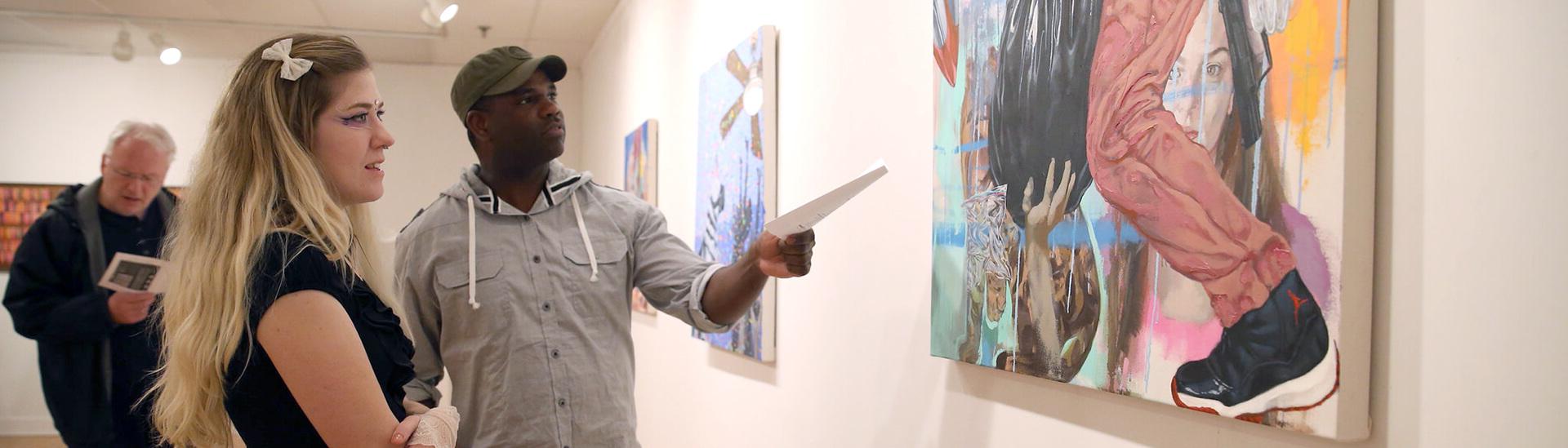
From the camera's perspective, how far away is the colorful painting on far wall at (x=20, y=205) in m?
7.60

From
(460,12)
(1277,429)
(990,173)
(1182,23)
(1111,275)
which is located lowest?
(1277,429)

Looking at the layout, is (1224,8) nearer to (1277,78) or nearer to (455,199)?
(1277,78)

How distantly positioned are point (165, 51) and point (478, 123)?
6018mm

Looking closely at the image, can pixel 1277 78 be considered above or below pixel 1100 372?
above

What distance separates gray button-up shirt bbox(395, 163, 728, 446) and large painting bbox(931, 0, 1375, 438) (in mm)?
624

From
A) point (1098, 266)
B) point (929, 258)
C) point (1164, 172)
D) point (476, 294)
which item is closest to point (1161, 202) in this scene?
point (1164, 172)

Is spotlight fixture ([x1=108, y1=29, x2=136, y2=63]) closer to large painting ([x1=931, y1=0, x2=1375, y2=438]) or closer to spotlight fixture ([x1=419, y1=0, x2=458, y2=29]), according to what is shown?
spotlight fixture ([x1=419, y1=0, x2=458, y2=29])

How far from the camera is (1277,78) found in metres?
1.19

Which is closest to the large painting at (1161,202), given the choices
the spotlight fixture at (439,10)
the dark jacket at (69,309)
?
the dark jacket at (69,309)

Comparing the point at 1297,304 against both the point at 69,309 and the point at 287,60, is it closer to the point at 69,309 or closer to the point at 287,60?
the point at 287,60

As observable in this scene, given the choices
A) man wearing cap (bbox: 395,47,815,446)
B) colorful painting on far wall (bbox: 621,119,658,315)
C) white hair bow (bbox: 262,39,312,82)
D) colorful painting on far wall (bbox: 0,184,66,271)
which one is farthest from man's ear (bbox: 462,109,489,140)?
colorful painting on far wall (bbox: 0,184,66,271)

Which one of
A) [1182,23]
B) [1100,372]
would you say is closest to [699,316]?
[1100,372]

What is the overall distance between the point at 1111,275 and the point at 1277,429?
32cm

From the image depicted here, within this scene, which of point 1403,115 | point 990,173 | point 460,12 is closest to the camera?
point 1403,115
